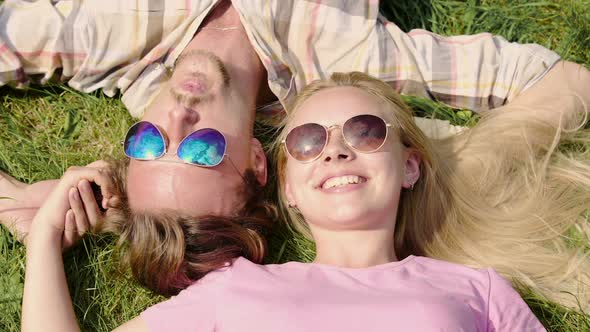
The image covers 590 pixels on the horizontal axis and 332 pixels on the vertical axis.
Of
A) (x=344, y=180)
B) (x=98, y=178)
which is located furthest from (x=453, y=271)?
(x=98, y=178)

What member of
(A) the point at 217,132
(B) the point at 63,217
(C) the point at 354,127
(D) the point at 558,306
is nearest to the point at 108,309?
(B) the point at 63,217

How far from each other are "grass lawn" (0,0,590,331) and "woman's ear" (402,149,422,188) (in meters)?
0.63

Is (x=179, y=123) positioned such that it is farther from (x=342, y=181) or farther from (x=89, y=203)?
(x=342, y=181)

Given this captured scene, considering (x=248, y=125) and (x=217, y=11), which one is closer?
(x=248, y=125)

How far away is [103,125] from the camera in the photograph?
4.51m

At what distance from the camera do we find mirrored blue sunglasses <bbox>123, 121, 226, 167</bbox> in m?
3.56

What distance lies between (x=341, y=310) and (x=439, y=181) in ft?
3.70

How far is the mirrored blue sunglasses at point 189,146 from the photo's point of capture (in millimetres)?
3564

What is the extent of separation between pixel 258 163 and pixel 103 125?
3.89 ft

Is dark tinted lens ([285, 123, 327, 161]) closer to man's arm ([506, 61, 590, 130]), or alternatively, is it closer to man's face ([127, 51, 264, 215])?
man's face ([127, 51, 264, 215])

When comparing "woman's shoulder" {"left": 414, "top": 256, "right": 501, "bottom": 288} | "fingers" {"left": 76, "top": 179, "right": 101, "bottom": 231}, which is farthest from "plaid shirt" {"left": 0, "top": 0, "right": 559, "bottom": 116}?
"woman's shoulder" {"left": 414, "top": 256, "right": 501, "bottom": 288}

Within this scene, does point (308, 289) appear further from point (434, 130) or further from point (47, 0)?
point (47, 0)

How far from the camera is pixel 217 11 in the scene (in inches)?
169

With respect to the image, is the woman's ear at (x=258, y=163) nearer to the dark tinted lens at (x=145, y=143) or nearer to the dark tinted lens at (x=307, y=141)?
the dark tinted lens at (x=307, y=141)
